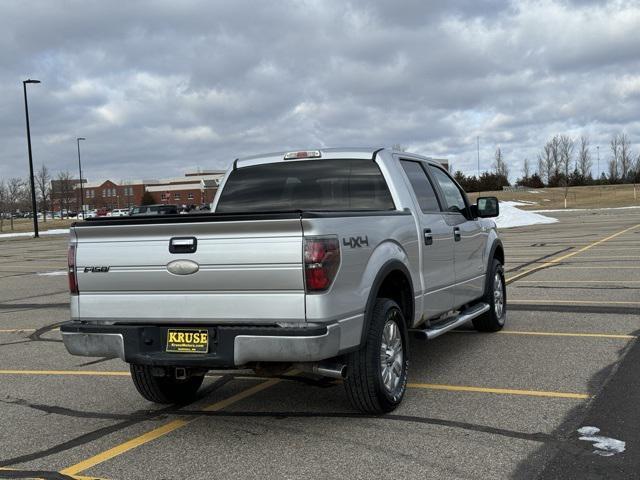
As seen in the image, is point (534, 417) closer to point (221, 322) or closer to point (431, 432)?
point (431, 432)

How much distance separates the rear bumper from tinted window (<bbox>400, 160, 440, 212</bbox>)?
2.06 m

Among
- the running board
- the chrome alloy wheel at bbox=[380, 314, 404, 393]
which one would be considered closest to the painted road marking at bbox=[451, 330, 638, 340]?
the running board

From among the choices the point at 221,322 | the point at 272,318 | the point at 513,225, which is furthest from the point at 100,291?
the point at 513,225

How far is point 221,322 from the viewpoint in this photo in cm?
439

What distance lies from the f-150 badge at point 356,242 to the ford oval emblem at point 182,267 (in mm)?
991

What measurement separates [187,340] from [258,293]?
0.63m

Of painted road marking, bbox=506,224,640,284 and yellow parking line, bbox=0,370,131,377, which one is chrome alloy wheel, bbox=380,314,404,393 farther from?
painted road marking, bbox=506,224,640,284

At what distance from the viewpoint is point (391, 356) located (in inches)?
200

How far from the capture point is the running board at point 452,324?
224 inches

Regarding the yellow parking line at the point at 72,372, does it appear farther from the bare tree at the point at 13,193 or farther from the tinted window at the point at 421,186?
the bare tree at the point at 13,193

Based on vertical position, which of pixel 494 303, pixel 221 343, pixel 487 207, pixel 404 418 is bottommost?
pixel 404 418

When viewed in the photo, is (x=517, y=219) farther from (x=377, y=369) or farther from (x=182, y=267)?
(x=182, y=267)

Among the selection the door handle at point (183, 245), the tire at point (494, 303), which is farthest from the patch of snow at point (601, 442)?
the tire at point (494, 303)

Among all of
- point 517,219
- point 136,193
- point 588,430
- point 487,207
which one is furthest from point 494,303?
point 136,193
